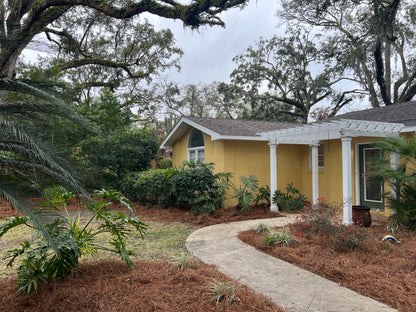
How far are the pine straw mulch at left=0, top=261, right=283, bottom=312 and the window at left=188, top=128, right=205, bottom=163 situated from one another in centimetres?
706

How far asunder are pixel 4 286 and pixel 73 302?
3.87ft

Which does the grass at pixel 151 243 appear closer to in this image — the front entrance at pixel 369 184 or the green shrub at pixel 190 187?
the green shrub at pixel 190 187

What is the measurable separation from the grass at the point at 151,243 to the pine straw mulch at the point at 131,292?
510 mm

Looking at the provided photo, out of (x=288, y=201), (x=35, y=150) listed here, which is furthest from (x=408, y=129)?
(x=35, y=150)

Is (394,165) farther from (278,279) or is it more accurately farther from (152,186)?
(152,186)

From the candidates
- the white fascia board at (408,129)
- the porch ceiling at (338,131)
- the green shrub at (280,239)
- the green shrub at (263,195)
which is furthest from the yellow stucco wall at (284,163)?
the green shrub at (280,239)

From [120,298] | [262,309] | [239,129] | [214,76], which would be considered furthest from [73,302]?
[214,76]

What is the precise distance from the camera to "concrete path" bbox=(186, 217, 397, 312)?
9.41 feet

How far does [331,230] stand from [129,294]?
359 centimetres

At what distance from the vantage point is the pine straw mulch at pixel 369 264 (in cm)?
308

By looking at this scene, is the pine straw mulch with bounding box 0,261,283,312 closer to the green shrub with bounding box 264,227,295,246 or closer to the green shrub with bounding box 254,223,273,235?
the green shrub with bounding box 264,227,295,246

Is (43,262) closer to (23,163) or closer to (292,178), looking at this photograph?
(23,163)

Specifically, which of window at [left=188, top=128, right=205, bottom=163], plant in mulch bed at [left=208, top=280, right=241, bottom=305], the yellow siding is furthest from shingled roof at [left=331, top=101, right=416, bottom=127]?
the yellow siding

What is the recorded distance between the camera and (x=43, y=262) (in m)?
3.42
